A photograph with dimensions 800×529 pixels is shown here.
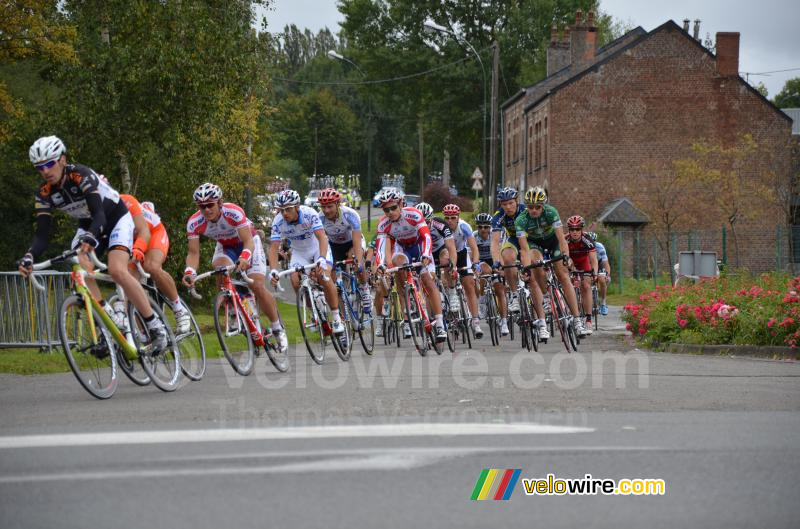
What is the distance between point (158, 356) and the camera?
36.6ft

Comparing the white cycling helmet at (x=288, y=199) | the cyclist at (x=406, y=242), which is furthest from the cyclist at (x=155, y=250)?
the cyclist at (x=406, y=242)

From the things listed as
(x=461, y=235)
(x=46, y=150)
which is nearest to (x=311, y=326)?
(x=46, y=150)

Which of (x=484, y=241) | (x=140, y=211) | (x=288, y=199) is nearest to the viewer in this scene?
(x=140, y=211)

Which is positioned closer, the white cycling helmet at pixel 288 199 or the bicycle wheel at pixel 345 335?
the white cycling helmet at pixel 288 199

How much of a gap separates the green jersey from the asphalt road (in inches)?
199

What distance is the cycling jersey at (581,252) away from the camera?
21.2 meters

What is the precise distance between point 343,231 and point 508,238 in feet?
8.24

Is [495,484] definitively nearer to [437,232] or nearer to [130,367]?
[130,367]

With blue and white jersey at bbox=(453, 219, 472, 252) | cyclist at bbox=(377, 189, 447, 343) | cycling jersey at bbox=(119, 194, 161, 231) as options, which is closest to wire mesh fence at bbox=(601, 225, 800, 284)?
blue and white jersey at bbox=(453, 219, 472, 252)

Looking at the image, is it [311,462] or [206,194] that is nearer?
[311,462]

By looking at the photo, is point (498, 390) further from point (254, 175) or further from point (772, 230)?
point (772, 230)

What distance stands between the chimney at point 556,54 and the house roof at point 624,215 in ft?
43.1

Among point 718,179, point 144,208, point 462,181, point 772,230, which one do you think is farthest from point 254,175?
point 462,181

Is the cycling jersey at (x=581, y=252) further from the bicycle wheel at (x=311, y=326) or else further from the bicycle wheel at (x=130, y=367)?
the bicycle wheel at (x=130, y=367)
